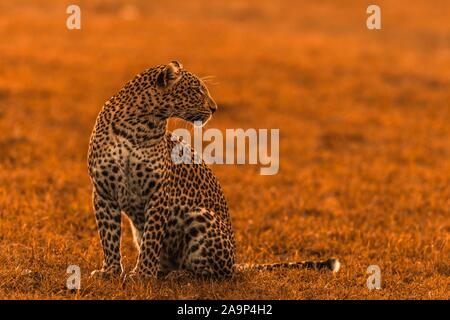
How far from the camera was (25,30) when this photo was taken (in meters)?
26.5

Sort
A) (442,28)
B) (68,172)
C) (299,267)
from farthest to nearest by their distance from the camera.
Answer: (442,28) < (68,172) < (299,267)

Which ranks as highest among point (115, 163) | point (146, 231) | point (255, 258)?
point (115, 163)

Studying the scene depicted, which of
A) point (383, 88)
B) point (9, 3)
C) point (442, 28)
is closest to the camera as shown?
point (383, 88)

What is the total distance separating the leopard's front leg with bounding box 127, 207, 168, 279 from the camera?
8.80 meters

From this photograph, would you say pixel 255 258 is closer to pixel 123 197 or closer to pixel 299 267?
pixel 299 267

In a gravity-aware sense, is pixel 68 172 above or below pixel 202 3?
below

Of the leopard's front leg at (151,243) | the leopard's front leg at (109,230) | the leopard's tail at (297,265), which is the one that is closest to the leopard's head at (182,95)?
the leopard's front leg at (151,243)

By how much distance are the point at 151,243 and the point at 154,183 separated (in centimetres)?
58

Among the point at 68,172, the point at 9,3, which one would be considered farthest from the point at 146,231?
the point at 9,3

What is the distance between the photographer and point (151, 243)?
882 centimetres

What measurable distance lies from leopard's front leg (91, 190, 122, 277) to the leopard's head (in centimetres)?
108

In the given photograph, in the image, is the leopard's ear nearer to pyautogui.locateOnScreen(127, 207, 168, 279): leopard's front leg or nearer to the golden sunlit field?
pyautogui.locateOnScreen(127, 207, 168, 279): leopard's front leg

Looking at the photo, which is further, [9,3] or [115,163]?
[9,3]

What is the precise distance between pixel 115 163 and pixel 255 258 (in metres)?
3.07
